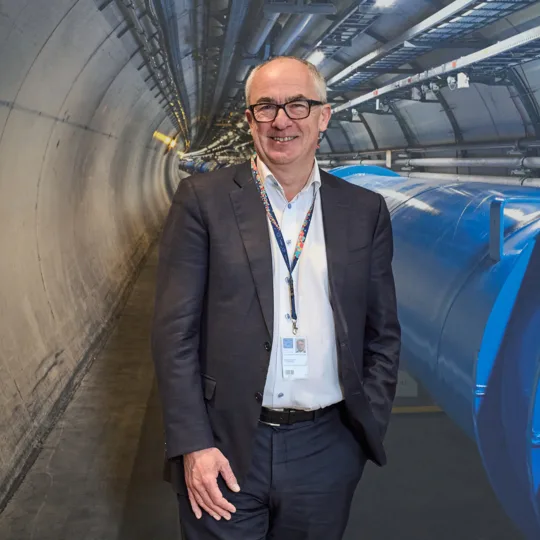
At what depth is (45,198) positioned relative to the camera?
5.04 meters

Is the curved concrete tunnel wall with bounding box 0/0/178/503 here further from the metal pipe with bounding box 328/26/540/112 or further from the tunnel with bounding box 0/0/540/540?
the metal pipe with bounding box 328/26/540/112

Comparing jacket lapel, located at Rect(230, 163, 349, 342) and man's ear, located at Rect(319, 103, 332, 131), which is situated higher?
man's ear, located at Rect(319, 103, 332, 131)

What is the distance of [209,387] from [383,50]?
6434 millimetres

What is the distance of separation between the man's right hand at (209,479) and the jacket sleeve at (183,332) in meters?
0.03

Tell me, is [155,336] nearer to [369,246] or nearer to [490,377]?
[369,246]

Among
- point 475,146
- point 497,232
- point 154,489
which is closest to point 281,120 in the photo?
point 497,232

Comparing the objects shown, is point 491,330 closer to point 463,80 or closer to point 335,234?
point 335,234

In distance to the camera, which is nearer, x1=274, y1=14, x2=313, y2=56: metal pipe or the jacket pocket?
the jacket pocket

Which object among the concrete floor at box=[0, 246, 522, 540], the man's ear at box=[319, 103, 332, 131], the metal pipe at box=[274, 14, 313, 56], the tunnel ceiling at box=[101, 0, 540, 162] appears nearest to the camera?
the man's ear at box=[319, 103, 332, 131]

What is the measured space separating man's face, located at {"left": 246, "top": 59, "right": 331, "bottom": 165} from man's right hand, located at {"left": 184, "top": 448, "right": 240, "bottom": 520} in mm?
787

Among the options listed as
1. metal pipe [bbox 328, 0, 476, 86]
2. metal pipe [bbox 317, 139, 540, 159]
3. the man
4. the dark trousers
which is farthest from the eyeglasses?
metal pipe [bbox 317, 139, 540, 159]

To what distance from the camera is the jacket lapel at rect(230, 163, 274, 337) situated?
5.83 feet

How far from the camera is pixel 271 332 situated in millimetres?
1775

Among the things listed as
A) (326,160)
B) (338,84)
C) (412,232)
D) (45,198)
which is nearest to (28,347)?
(45,198)
